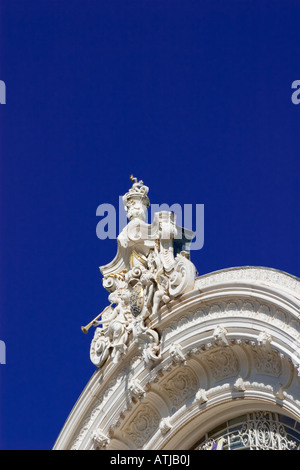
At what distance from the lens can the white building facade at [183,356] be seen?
45.0 ft

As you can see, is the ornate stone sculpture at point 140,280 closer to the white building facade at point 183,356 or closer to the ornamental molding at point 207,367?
the white building facade at point 183,356

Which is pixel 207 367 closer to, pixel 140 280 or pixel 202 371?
pixel 202 371

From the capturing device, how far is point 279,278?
13.7 metres

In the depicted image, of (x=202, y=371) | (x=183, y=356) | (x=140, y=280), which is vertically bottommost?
(x=202, y=371)

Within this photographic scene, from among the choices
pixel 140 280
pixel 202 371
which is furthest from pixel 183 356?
pixel 140 280

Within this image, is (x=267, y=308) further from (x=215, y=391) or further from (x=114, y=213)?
(x=114, y=213)

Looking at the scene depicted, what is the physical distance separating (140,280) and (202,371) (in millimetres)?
1769

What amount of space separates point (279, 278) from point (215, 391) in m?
1.91

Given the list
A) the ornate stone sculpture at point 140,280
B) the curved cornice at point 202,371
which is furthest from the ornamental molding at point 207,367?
the ornate stone sculpture at point 140,280

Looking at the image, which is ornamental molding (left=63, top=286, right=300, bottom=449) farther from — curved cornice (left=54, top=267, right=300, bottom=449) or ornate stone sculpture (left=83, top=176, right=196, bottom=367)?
ornate stone sculpture (left=83, top=176, right=196, bottom=367)

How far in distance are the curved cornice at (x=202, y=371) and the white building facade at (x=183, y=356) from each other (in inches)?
0.6

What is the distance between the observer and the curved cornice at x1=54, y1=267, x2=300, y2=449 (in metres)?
13.6

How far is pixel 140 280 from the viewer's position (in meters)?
15.9
